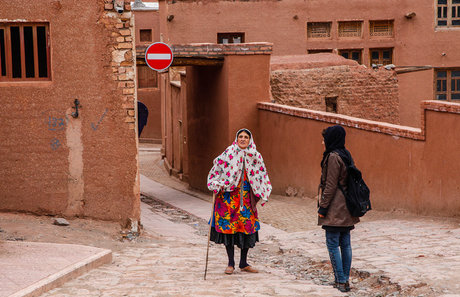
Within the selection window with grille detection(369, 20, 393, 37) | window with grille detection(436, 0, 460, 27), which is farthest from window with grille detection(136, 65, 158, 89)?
window with grille detection(436, 0, 460, 27)

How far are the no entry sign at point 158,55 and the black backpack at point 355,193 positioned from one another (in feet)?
31.4

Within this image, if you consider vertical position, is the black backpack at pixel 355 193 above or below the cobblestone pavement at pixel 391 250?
above

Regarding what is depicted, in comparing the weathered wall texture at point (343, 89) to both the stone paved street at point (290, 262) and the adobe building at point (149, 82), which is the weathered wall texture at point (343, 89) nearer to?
the stone paved street at point (290, 262)

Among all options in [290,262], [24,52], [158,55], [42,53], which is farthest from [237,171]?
[158,55]

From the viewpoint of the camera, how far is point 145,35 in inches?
1537

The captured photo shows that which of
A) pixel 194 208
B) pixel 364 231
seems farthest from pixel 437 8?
pixel 364 231

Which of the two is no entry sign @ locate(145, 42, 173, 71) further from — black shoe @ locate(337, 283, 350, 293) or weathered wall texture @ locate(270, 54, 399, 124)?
black shoe @ locate(337, 283, 350, 293)

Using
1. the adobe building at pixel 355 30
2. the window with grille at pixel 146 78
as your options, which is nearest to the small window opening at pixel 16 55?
the adobe building at pixel 355 30

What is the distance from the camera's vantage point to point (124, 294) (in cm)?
712

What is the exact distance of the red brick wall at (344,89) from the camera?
19.0 m

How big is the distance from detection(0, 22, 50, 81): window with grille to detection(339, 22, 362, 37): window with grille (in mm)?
20826

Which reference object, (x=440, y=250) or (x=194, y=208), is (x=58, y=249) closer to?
(x=440, y=250)

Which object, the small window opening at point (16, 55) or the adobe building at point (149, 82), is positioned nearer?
the small window opening at point (16, 55)

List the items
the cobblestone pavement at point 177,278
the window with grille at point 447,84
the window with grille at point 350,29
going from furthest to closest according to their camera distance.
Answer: the window with grille at point 447,84 → the window with grille at point 350,29 → the cobblestone pavement at point 177,278
